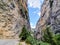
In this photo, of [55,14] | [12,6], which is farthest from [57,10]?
[12,6]

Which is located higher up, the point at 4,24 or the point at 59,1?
the point at 59,1

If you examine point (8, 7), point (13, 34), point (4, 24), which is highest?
point (8, 7)

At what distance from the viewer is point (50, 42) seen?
8.12 m

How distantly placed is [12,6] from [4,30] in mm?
5054

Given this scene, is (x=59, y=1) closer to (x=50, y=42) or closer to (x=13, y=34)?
(x=13, y=34)

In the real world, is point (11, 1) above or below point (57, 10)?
above

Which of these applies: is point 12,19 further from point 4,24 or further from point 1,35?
point 1,35

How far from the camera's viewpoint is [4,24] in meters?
21.5

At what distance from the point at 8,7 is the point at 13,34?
3.64 meters

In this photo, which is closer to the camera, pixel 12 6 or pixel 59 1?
pixel 12 6

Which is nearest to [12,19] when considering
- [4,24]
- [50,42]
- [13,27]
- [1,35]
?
[13,27]

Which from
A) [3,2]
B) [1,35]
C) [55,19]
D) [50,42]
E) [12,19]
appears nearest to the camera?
[50,42]

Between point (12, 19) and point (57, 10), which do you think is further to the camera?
point (57, 10)

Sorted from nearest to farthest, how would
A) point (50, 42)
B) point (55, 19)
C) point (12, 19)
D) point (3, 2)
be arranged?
point (50, 42) → point (3, 2) → point (12, 19) → point (55, 19)
